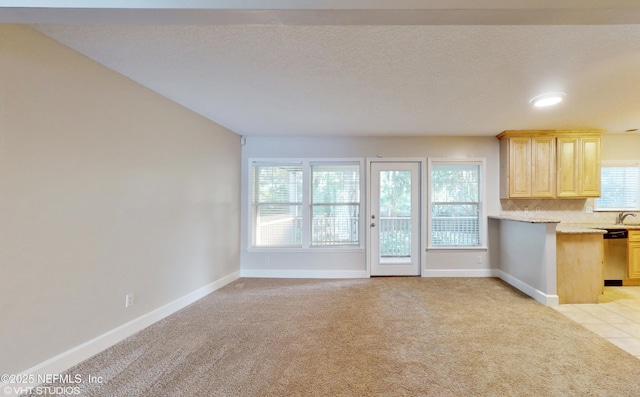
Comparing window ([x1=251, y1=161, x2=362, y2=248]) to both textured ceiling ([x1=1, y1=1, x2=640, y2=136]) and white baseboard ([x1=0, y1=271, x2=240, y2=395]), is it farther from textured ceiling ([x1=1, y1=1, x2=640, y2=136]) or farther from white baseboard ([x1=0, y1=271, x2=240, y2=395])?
white baseboard ([x1=0, y1=271, x2=240, y2=395])

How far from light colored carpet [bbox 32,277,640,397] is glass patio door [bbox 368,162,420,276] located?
4.17ft

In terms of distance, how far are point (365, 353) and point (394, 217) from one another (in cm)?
296

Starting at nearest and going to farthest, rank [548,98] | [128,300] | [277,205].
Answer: [128,300] → [548,98] → [277,205]

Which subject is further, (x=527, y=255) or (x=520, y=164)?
(x=520, y=164)

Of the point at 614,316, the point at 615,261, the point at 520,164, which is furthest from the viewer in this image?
the point at 520,164

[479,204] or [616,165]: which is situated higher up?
[616,165]

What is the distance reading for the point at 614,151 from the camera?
4.95 metres

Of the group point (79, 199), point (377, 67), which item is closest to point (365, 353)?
point (377, 67)

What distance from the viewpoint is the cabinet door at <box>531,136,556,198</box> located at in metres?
4.61

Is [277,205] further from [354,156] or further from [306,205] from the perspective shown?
[354,156]

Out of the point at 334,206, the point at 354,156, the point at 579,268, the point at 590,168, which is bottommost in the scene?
the point at 579,268

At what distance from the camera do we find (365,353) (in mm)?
2469

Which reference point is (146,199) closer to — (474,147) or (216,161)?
(216,161)

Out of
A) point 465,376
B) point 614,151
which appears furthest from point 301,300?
point 614,151
